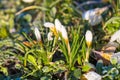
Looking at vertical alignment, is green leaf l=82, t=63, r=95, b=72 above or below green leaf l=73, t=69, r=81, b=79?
above

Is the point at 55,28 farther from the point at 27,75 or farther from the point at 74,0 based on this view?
the point at 74,0

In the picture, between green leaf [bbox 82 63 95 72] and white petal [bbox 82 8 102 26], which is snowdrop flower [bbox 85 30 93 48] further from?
white petal [bbox 82 8 102 26]

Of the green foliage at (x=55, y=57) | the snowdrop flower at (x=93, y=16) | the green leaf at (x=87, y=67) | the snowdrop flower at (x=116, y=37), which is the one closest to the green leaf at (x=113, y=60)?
the green foliage at (x=55, y=57)

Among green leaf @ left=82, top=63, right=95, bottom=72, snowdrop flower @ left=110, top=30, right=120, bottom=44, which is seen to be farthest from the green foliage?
snowdrop flower @ left=110, top=30, right=120, bottom=44

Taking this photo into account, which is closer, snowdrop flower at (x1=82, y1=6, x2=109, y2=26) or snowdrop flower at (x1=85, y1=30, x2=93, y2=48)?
snowdrop flower at (x1=85, y1=30, x2=93, y2=48)

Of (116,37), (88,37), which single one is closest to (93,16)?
(116,37)

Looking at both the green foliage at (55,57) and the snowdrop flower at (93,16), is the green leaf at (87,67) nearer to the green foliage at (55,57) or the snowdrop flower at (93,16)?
the green foliage at (55,57)

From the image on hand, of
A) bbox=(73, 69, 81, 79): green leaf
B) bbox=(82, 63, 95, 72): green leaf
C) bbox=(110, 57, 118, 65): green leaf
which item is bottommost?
bbox=(73, 69, 81, 79): green leaf

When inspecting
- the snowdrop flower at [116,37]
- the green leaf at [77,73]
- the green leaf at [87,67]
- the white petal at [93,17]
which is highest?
the white petal at [93,17]

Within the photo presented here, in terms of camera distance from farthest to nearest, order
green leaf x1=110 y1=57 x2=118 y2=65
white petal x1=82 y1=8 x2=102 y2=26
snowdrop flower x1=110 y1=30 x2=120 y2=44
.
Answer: white petal x1=82 y1=8 x2=102 y2=26
snowdrop flower x1=110 y1=30 x2=120 y2=44
green leaf x1=110 y1=57 x2=118 y2=65

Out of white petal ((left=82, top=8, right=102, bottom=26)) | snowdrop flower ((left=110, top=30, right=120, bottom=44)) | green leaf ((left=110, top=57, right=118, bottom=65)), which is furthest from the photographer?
white petal ((left=82, top=8, right=102, bottom=26))

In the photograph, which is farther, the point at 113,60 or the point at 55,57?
the point at 55,57

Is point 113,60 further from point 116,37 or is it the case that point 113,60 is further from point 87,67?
point 116,37
